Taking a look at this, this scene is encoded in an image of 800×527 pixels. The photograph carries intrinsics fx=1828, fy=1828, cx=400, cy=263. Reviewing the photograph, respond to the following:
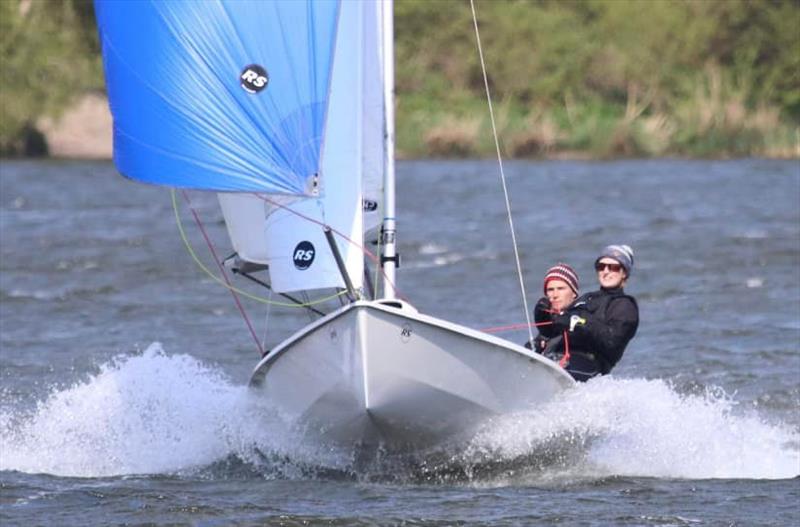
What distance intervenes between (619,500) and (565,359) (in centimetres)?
103

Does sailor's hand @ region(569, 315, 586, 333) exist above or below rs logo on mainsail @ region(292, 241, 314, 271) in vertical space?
below

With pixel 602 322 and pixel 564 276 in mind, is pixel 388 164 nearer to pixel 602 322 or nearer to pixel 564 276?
pixel 564 276

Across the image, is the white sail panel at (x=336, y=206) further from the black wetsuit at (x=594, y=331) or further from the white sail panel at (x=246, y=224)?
→ the black wetsuit at (x=594, y=331)

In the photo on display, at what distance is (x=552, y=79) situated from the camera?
54.2 meters

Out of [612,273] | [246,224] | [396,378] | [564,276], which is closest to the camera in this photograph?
[396,378]

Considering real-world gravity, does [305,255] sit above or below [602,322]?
above

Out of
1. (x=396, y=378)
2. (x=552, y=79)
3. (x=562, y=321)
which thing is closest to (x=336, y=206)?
(x=396, y=378)

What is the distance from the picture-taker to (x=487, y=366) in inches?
387

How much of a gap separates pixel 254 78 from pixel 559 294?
2252 mm

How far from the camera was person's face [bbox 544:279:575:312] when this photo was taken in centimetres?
1061

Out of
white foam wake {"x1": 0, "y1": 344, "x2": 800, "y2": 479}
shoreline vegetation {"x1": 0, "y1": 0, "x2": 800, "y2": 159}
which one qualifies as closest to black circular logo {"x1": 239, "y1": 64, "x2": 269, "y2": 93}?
white foam wake {"x1": 0, "y1": 344, "x2": 800, "y2": 479}

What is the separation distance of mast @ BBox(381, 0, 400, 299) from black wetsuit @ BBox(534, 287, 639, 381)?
1010 mm

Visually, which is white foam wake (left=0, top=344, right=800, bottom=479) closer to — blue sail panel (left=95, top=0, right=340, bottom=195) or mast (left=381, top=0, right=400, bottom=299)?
mast (left=381, top=0, right=400, bottom=299)

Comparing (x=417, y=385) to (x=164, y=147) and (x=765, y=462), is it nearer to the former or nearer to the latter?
(x=164, y=147)
